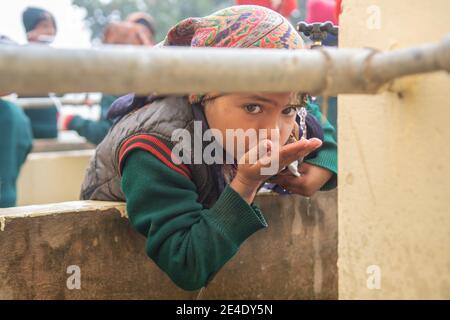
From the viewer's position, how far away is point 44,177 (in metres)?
4.98

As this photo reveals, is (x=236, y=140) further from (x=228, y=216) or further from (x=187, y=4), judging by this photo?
(x=187, y=4)

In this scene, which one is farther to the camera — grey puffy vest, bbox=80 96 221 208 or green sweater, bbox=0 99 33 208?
green sweater, bbox=0 99 33 208

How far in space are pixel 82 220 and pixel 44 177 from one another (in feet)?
10.8

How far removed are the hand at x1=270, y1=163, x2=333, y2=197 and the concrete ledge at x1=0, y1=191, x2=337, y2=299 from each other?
120 millimetres

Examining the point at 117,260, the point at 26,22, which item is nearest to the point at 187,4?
the point at 26,22

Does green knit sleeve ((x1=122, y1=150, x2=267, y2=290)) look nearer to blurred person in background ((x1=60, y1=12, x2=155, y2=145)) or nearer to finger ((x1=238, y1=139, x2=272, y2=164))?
finger ((x1=238, y1=139, x2=272, y2=164))

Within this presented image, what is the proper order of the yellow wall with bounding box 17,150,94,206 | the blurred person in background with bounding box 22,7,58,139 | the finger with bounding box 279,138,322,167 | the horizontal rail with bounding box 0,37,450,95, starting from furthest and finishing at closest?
the yellow wall with bounding box 17,150,94,206, the blurred person in background with bounding box 22,7,58,139, the finger with bounding box 279,138,322,167, the horizontal rail with bounding box 0,37,450,95

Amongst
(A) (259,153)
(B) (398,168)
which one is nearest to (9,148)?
(A) (259,153)

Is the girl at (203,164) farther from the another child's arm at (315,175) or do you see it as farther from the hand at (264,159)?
the another child's arm at (315,175)

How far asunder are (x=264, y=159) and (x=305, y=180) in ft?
2.05

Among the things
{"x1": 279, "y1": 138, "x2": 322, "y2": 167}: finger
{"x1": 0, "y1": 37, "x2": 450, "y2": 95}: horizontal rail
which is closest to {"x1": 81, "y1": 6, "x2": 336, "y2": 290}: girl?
{"x1": 279, "y1": 138, "x2": 322, "y2": 167}: finger

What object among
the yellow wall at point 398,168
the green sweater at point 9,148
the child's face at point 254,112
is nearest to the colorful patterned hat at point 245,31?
the child's face at point 254,112

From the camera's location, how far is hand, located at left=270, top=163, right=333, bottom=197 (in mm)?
2062
